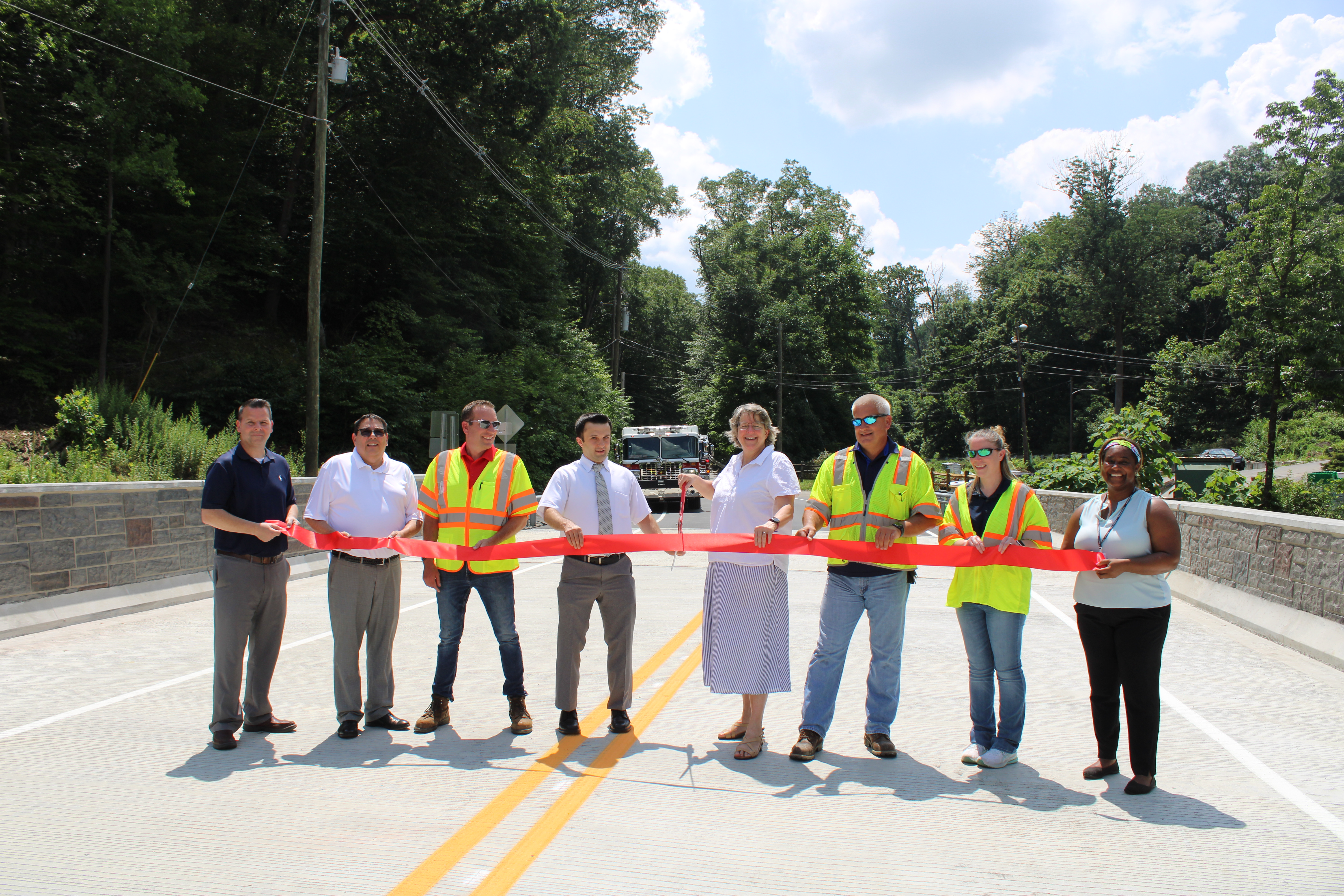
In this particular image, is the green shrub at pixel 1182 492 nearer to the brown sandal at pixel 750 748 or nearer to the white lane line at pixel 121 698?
the brown sandal at pixel 750 748

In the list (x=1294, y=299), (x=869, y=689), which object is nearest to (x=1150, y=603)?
(x=869, y=689)

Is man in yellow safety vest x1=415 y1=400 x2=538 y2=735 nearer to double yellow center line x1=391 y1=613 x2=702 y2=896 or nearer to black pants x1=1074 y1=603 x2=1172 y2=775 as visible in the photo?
double yellow center line x1=391 y1=613 x2=702 y2=896

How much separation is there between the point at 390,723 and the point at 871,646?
9.80 ft

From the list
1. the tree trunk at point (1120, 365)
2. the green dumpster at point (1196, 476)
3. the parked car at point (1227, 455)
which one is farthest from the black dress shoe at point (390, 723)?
the tree trunk at point (1120, 365)

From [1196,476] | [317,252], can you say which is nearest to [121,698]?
[317,252]

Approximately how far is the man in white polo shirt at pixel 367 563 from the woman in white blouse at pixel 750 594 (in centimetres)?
194

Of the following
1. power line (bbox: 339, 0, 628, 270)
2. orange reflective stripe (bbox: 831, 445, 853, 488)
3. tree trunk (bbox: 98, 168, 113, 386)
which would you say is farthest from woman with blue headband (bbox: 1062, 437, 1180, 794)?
tree trunk (bbox: 98, 168, 113, 386)

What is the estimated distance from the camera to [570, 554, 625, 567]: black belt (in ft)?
18.2

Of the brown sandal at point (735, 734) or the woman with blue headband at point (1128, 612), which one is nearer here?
the woman with blue headband at point (1128, 612)

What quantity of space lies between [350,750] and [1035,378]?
90.5 m

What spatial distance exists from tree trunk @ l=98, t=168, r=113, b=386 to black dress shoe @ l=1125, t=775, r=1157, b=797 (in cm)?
2659

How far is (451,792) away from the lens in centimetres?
456

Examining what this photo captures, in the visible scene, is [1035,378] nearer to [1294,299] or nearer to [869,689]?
[1294,299]

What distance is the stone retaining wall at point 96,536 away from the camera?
8.57 meters
